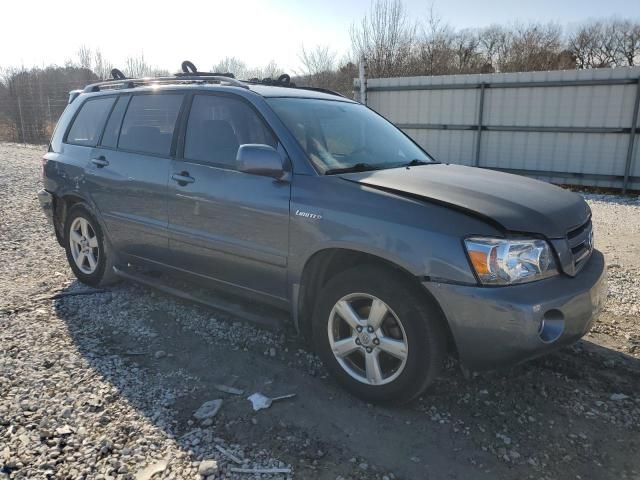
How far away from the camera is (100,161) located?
14.9 feet

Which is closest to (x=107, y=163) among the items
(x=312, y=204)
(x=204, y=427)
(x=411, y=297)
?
(x=312, y=204)

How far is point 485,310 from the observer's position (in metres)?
2.53

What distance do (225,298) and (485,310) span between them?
93.1 inches

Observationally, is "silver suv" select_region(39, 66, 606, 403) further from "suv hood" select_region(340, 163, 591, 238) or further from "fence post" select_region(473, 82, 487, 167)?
"fence post" select_region(473, 82, 487, 167)

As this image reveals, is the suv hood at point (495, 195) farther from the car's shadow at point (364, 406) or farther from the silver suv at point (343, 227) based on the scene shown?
the car's shadow at point (364, 406)

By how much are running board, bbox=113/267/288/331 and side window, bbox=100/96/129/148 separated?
1.14m

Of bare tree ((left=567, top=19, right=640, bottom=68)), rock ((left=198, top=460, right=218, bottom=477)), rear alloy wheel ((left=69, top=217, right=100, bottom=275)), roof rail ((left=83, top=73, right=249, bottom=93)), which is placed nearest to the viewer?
rock ((left=198, top=460, right=218, bottom=477))

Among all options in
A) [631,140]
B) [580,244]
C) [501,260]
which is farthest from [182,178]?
[631,140]

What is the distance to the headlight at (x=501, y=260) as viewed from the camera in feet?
8.36

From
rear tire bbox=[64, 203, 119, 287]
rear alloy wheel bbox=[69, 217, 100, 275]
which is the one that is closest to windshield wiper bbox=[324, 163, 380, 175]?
rear tire bbox=[64, 203, 119, 287]

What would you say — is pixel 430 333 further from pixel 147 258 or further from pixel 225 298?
pixel 147 258

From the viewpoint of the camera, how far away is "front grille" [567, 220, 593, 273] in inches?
114

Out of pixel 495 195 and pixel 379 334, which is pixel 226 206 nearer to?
pixel 379 334

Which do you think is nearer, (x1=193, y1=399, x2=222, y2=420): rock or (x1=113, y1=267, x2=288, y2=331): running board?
(x1=193, y1=399, x2=222, y2=420): rock
